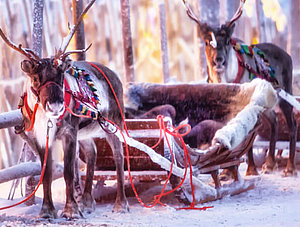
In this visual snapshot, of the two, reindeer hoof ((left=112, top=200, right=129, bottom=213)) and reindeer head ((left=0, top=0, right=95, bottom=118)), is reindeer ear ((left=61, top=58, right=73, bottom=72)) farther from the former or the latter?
reindeer hoof ((left=112, top=200, right=129, bottom=213))

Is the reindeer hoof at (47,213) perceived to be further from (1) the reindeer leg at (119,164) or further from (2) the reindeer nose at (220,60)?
(2) the reindeer nose at (220,60)

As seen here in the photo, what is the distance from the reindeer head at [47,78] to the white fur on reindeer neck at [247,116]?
1837mm

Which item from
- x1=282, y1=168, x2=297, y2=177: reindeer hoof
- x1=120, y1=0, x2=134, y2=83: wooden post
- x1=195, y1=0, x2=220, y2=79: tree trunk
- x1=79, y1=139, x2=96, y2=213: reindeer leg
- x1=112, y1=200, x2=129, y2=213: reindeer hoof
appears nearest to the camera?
x1=112, y1=200, x2=129, y2=213: reindeer hoof

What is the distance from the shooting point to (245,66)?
7.02m

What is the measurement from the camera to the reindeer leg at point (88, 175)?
501 centimetres

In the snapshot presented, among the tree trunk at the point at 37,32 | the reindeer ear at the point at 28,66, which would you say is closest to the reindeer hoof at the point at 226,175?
the tree trunk at the point at 37,32

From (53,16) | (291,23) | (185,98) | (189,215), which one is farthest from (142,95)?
(291,23)

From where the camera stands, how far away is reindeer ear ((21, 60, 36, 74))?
4.06 meters

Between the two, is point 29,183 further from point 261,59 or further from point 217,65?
→ point 261,59

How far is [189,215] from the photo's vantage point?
4.61 metres

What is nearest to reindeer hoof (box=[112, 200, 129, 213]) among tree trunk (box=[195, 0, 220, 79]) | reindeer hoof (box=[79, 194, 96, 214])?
reindeer hoof (box=[79, 194, 96, 214])

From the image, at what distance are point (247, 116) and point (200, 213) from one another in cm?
154

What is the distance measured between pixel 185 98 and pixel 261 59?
4.14ft

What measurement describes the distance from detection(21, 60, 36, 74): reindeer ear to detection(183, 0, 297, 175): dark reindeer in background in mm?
3003
